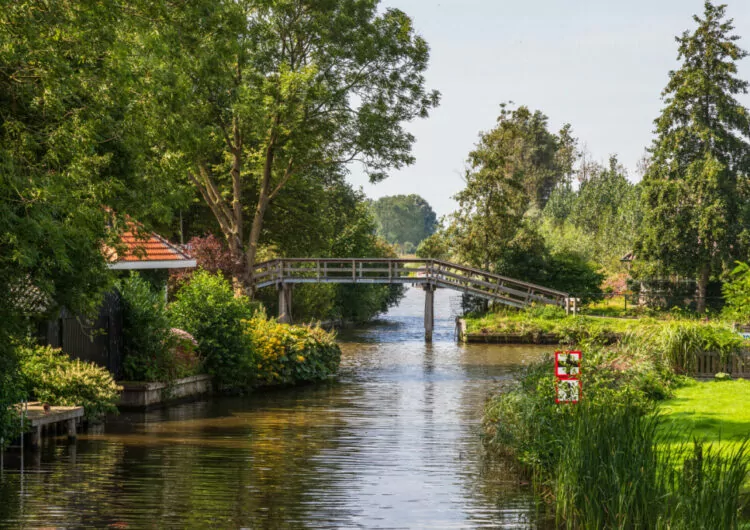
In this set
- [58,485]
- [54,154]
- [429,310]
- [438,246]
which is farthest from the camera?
[438,246]

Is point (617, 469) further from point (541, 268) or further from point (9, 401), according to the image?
point (541, 268)

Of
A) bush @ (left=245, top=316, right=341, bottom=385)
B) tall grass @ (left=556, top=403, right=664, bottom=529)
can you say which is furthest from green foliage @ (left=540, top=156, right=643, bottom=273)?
tall grass @ (left=556, top=403, right=664, bottom=529)

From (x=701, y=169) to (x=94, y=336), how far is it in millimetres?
33228

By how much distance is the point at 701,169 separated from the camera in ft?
145

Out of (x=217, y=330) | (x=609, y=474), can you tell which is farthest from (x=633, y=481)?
(x=217, y=330)

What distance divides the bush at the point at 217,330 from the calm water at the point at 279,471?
2.66 feet

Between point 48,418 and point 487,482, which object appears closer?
point 487,482

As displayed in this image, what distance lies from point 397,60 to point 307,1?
441cm

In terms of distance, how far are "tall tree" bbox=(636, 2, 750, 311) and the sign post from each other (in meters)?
32.4

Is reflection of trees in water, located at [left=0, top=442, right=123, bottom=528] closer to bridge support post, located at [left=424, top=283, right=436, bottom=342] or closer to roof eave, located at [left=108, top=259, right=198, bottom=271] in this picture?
roof eave, located at [left=108, top=259, right=198, bottom=271]

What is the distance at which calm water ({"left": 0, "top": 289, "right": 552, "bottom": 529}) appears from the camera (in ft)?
34.0

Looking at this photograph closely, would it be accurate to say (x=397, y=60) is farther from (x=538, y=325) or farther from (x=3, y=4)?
(x=3, y=4)

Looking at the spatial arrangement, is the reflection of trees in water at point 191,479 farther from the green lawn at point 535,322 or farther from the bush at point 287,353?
the green lawn at point 535,322

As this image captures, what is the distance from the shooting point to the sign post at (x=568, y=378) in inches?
478
